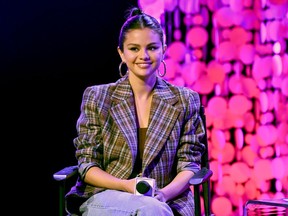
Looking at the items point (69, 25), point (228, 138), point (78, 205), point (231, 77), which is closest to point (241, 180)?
point (228, 138)

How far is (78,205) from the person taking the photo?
2299mm

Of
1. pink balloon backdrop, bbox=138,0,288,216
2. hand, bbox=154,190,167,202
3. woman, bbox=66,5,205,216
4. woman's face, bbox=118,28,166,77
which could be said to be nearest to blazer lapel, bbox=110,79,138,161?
woman, bbox=66,5,205,216

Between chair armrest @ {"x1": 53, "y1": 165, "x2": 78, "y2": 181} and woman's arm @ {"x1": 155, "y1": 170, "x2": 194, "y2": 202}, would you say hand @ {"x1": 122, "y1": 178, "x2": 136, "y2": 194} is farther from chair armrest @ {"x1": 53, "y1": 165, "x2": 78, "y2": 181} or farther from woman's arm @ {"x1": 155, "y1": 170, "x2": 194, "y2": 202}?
A: chair armrest @ {"x1": 53, "y1": 165, "x2": 78, "y2": 181}

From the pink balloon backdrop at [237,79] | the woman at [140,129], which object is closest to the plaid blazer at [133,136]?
the woman at [140,129]

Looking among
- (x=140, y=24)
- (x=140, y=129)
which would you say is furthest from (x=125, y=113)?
(x=140, y=24)

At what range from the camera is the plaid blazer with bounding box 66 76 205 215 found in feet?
7.50

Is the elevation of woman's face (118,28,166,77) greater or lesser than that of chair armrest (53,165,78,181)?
greater

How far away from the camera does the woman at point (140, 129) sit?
227cm

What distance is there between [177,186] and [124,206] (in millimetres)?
347

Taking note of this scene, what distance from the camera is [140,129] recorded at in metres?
2.36

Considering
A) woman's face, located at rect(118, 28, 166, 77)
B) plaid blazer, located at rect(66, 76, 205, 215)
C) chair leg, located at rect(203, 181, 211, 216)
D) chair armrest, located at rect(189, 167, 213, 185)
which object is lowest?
chair leg, located at rect(203, 181, 211, 216)

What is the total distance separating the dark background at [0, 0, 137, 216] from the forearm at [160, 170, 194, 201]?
41.9 inches

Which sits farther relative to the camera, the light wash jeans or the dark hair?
the dark hair

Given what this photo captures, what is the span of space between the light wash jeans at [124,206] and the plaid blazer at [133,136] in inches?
7.8
